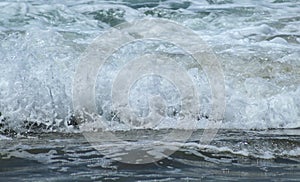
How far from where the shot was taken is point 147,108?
5008mm

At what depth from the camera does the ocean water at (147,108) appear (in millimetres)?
3480

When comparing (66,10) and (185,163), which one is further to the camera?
(66,10)

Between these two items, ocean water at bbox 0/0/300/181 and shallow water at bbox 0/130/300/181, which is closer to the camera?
shallow water at bbox 0/130/300/181

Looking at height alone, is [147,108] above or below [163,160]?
above

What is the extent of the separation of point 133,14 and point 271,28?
2.07 meters

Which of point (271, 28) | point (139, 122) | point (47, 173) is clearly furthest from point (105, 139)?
point (271, 28)

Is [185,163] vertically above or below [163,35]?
below

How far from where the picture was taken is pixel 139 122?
4.81 metres

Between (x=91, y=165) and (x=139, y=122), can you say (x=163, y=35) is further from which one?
(x=91, y=165)

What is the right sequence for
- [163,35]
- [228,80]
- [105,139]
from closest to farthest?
[105,139] → [228,80] → [163,35]

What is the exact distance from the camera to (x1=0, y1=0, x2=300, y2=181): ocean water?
348cm

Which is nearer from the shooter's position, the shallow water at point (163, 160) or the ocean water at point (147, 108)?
the shallow water at point (163, 160)

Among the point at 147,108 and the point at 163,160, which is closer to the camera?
the point at 163,160

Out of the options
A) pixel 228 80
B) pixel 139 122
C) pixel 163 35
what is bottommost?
pixel 139 122
